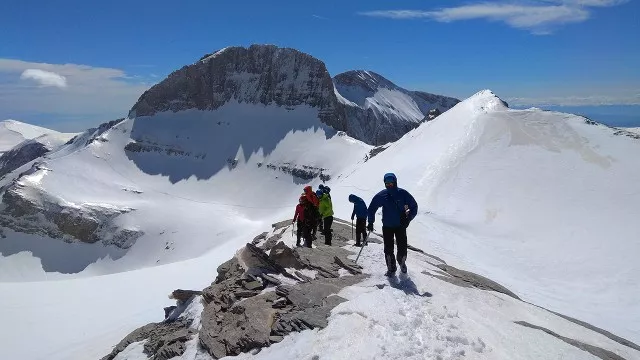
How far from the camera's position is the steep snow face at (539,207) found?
2149 centimetres

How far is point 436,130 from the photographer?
53812 millimetres

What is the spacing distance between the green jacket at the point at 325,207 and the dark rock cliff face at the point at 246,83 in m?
122

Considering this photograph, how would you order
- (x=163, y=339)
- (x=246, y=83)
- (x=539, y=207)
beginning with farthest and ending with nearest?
(x=246, y=83) → (x=539, y=207) → (x=163, y=339)

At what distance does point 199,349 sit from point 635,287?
67.4ft

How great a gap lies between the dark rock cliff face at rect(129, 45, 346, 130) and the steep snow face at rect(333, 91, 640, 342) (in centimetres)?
9870

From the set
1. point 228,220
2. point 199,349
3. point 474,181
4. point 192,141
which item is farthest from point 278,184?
point 199,349

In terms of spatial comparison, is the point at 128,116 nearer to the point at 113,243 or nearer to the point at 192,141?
the point at 192,141

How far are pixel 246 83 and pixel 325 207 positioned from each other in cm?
13443

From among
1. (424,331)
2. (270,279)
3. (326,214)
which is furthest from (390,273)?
(326,214)

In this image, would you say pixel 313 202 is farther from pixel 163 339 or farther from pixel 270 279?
pixel 163 339

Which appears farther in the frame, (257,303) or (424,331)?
(257,303)

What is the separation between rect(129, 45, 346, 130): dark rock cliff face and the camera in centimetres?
14250

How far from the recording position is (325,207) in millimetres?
18719

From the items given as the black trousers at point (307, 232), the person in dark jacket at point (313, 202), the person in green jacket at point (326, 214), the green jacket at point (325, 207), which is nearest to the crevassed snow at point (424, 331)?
the black trousers at point (307, 232)
